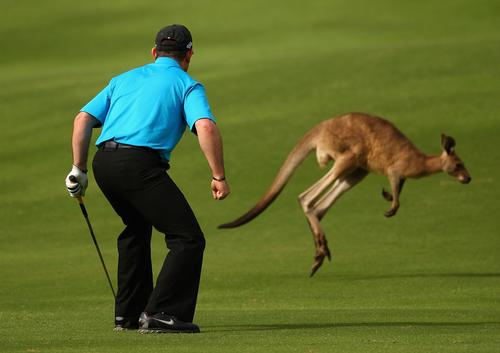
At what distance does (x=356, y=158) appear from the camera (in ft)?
50.1

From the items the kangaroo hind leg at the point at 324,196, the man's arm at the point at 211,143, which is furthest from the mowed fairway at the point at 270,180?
the man's arm at the point at 211,143

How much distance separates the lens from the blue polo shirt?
7773 mm

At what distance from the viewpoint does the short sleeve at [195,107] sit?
768 centimetres

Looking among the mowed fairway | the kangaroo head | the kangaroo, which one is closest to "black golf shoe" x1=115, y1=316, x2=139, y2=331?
the mowed fairway

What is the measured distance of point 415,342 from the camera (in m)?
7.38

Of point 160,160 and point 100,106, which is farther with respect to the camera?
point 100,106

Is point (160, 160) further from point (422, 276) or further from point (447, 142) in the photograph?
point (447, 142)

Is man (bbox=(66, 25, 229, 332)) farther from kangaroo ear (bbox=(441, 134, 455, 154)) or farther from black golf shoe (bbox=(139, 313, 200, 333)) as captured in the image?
kangaroo ear (bbox=(441, 134, 455, 154))

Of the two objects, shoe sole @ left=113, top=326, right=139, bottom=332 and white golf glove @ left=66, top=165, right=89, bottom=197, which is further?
shoe sole @ left=113, top=326, right=139, bottom=332

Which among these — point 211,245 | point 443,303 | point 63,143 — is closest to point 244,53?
point 63,143

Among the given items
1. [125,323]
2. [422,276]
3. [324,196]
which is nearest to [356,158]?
[324,196]

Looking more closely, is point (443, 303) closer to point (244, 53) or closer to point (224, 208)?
point (224, 208)

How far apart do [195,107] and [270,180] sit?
1366 centimetres

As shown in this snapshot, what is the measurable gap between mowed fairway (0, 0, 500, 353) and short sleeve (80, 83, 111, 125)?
1.38m
